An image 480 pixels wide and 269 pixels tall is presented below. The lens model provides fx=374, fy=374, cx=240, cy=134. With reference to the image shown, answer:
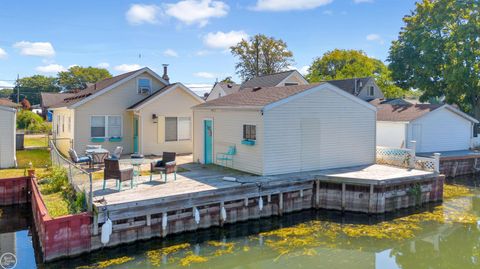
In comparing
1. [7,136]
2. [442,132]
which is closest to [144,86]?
[7,136]

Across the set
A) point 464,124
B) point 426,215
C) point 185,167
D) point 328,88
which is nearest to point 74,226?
point 185,167

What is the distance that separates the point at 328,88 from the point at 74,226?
32.7 ft

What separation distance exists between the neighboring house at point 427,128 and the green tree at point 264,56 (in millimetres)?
27167

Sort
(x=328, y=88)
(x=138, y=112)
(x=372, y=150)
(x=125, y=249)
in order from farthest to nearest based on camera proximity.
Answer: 1. (x=138, y=112)
2. (x=372, y=150)
3. (x=328, y=88)
4. (x=125, y=249)

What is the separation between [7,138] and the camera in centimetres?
1634

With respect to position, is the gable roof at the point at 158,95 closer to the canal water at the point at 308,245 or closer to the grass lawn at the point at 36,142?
the canal water at the point at 308,245

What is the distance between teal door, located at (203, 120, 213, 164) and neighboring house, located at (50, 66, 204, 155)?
152 inches

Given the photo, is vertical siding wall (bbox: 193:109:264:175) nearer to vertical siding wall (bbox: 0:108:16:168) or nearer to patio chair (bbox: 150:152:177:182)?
patio chair (bbox: 150:152:177:182)

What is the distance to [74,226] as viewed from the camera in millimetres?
8688

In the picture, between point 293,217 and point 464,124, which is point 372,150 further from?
point 464,124

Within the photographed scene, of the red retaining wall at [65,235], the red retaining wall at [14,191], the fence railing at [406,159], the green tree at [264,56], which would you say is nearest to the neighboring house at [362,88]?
the green tree at [264,56]

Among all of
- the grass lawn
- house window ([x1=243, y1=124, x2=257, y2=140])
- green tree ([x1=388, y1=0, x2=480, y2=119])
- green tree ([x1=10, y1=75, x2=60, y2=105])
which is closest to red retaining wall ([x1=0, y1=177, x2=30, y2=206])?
house window ([x1=243, y1=124, x2=257, y2=140])

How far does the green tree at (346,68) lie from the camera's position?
48094 millimetres

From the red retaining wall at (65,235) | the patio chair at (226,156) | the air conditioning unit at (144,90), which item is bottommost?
the red retaining wall at (65,235)
